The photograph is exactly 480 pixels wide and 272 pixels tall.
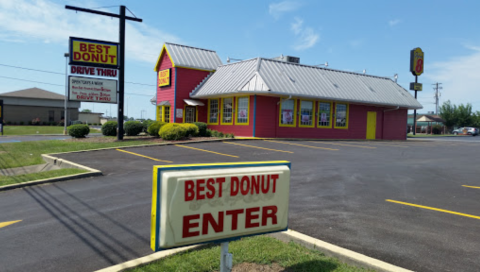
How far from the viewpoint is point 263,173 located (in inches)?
144

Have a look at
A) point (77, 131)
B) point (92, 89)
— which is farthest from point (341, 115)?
point (77, 131)

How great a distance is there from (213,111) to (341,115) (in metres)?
9.65

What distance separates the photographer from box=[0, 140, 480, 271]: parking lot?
4605 millimetres

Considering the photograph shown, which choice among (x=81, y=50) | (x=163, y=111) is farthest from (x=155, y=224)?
(x=163, y=111)

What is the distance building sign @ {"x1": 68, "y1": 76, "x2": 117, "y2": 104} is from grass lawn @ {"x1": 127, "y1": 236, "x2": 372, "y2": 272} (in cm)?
1910

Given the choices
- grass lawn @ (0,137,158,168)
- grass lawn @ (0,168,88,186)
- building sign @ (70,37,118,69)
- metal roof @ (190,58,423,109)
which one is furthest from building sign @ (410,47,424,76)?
grass lawn @ (0,168,88,186)

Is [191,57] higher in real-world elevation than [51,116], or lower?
higher

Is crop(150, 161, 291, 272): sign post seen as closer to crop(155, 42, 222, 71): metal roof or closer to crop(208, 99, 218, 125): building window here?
crop(208, 99, 218, 125): building window

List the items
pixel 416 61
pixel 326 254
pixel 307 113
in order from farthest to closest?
pixel 416 61 < pixel 307 113 < pixel 326 254

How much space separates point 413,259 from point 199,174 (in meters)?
2.84

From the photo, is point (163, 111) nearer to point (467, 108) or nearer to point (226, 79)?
point (226, 79)

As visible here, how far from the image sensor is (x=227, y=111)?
2531 centimetres

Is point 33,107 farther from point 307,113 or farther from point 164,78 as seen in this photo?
point 307,113

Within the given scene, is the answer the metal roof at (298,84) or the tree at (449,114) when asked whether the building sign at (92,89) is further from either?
the tree at (449,114)
